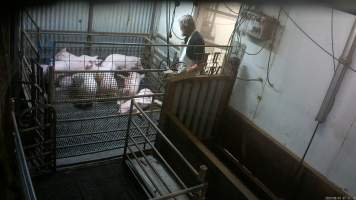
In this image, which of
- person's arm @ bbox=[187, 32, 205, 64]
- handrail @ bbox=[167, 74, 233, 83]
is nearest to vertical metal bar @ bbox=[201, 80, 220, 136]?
handrail @ bbox=[167, 74, 233, 83]

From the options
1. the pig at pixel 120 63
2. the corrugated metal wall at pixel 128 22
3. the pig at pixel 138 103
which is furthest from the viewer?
the corrugated metal wall at pixel 128 22

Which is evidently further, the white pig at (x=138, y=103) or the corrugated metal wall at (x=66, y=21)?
the corrugated metal wall at (x=66, y=21)

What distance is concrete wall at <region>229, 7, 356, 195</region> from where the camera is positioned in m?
3.26

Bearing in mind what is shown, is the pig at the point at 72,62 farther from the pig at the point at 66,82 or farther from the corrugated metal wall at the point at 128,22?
the corrugated metal wall at the point at 128,22

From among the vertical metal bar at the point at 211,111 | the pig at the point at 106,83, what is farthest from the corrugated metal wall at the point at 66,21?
the vertical metal bar at the point at 211,111

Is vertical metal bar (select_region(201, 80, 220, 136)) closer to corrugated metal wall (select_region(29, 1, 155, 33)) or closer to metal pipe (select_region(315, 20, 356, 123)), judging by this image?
metal pipe (select_region(315, 20, 356, 123))

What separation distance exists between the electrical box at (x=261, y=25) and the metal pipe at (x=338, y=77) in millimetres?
938

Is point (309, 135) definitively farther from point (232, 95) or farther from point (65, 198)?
point (65, 198)

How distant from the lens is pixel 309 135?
12.0 ft

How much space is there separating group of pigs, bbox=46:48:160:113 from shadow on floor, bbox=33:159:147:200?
1.07 m

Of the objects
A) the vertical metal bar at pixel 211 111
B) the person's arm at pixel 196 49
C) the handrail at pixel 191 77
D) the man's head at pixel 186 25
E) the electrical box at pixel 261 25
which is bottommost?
the vertical metal bar at pixel 211 111

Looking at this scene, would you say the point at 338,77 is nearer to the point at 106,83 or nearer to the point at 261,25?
the point at 261,25

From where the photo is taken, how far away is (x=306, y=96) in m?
3.68

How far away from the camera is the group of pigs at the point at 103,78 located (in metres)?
4.31
